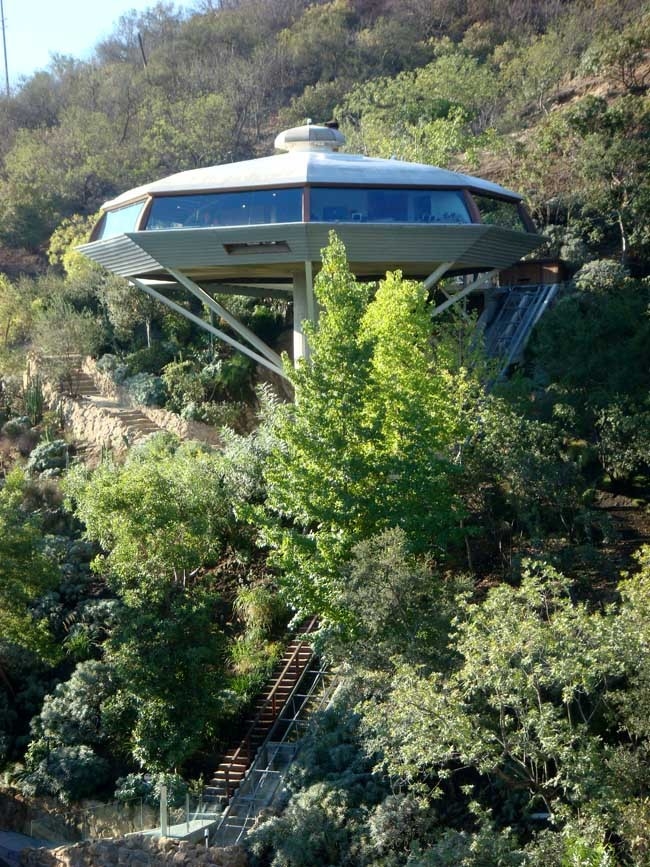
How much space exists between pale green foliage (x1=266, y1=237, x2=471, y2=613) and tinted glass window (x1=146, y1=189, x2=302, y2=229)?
22.8ft

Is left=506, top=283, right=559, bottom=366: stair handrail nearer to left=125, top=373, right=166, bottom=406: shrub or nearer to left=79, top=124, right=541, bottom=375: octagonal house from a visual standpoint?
left=79, top=124, right=541, bottom=375: octagonal house

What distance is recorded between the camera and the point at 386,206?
28.2m

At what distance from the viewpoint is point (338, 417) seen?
66.6 ft

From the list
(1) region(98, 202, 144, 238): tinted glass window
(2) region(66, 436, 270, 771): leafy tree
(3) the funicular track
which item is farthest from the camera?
(1) region(98, 202, 144, 238): tinted glass window

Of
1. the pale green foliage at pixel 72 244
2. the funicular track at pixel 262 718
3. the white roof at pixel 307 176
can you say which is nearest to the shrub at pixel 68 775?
the funicular track at pixel 262 718

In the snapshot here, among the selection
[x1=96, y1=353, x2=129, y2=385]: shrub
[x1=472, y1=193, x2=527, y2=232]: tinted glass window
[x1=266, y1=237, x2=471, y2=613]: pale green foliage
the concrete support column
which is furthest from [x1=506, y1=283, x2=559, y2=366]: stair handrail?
[x1=266, y1=237, x2=471, y2=613]: pale green foliage

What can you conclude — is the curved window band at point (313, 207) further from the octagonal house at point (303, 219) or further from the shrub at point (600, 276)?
the shrub at point (600, 276)

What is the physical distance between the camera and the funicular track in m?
20.4

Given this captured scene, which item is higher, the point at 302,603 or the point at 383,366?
the point at 383,366

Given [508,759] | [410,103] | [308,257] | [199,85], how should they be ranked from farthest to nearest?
1. [199,85]
2. [410,103]
3. [308,257]
4. [508,759]

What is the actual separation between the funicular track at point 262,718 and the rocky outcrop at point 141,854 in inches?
53.0

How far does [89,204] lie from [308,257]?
1574 inches

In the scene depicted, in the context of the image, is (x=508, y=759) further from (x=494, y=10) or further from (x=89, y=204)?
(x=494, y=10)

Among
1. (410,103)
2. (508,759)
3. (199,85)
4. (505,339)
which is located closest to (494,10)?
(199,85)
